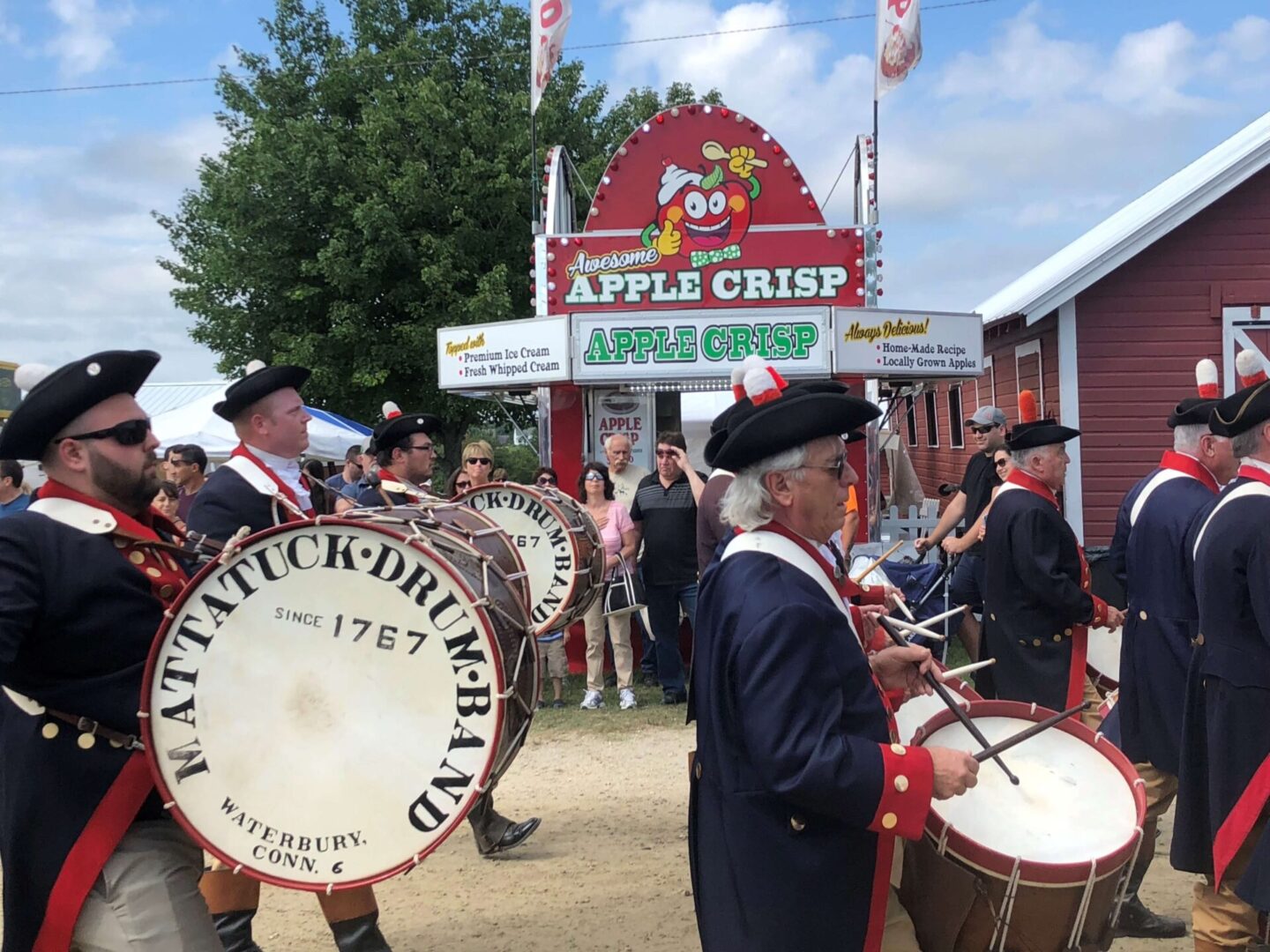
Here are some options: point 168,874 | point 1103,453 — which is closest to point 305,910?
point 168,874

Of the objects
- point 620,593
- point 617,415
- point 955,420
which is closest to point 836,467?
point 620,593

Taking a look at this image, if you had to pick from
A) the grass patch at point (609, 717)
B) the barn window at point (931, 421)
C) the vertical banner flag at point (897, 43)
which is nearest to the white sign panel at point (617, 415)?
the grass patch at point (609, 717)

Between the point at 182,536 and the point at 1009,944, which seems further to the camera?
the point at 182,536

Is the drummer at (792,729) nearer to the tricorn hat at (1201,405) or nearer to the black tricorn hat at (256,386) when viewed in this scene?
the black tricorn hat at (256,386)

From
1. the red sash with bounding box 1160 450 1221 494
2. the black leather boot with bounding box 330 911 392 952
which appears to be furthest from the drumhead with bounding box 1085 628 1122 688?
the black leather boot with bounding box 330 911 392 952

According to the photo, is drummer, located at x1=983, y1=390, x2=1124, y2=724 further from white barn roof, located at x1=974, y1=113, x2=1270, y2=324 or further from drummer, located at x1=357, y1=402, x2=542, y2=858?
white barn roof, located at x1=974, y1=113, x2=1270, y2=324

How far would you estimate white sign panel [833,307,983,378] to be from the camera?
1020 centimetres

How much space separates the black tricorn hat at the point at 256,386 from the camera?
388 cm

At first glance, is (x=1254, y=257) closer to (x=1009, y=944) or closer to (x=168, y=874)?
(x=1009, y=944)

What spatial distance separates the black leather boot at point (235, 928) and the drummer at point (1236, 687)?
309cm

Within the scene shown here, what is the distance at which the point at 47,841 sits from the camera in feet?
8.52

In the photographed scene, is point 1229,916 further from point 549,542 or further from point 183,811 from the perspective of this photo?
point 549,542

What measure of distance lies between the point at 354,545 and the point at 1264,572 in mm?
2544

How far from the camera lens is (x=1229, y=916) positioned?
3650 mm
